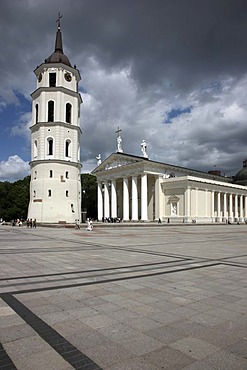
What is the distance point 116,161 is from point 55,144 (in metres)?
30.1

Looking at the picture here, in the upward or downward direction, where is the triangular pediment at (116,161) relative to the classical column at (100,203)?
upward

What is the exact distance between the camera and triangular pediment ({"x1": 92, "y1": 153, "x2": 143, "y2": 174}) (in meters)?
68.9

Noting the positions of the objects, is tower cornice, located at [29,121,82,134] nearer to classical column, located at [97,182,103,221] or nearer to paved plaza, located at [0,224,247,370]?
classical column, located at [97,182,103,221]

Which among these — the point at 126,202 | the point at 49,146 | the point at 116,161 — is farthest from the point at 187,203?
the point at 49,146

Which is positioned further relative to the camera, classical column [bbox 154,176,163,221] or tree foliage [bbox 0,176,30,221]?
tree foliage [bbox 0,176,30,221]

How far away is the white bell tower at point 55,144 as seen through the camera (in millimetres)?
45344

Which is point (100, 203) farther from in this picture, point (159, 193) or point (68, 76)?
point (68, 76)

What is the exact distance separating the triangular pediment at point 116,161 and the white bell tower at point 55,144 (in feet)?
70.2

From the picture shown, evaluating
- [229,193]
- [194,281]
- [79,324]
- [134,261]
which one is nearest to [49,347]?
[79,324]

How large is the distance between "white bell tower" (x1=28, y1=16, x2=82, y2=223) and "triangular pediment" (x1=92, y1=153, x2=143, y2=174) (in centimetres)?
2141

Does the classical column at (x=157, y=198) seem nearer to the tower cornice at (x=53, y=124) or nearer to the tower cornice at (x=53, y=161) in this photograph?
the tower cornice at (x=53, y=161)

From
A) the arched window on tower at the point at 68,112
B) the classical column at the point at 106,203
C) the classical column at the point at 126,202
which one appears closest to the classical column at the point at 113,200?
the classical column at the point at 106,203

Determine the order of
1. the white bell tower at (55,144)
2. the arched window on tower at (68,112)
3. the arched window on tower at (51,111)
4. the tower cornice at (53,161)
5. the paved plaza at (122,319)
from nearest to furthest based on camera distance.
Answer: the paved plaza at (122,319), the white bell tower at (55,144), the tower cornice at (53,161), the arched window on tower at (51,111), the arched window on tower at (68,112)

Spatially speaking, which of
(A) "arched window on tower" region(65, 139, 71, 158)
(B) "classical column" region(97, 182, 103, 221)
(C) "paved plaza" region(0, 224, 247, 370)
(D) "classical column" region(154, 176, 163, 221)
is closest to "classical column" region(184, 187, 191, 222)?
(D) "classical column" region(154, 176, 163, 221)
